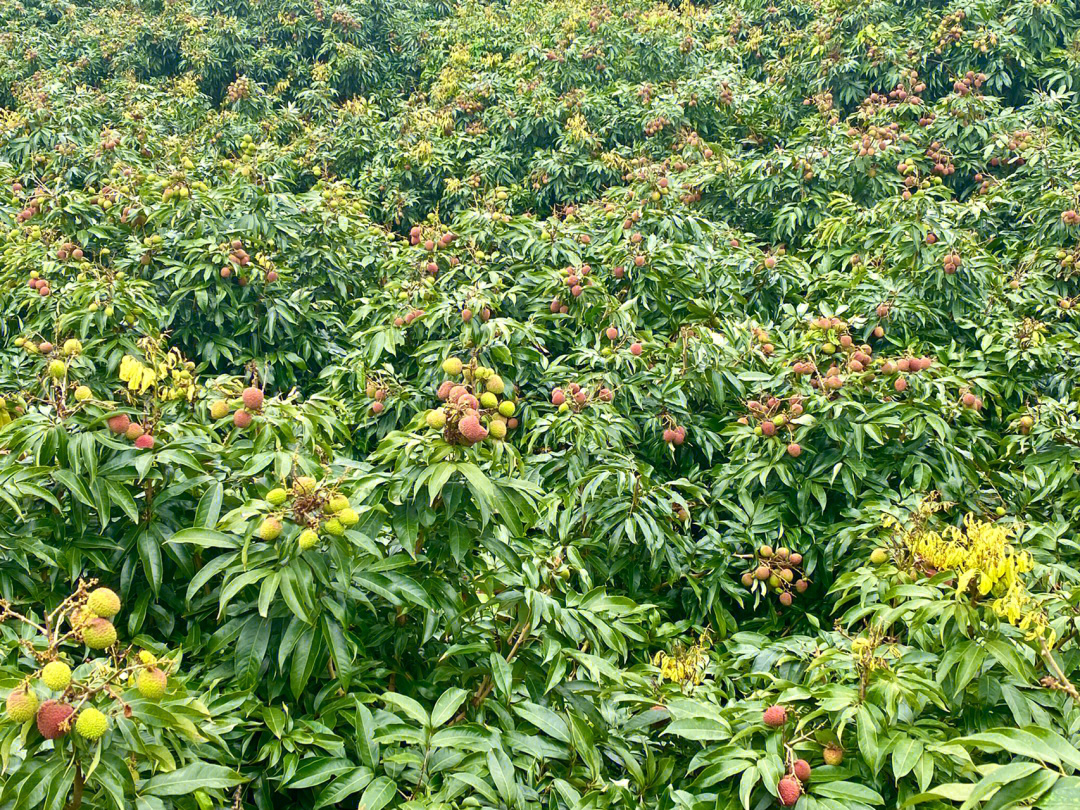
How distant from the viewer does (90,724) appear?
1.15 metres

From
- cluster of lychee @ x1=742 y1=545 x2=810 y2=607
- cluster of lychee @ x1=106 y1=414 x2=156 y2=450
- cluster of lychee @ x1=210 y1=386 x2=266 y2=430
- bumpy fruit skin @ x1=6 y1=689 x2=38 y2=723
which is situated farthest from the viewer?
cluster of lychee @ x1=742 y1=545 x2=810 y2=607

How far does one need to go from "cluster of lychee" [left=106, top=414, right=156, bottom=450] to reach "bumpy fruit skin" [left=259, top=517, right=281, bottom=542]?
472 millimetres

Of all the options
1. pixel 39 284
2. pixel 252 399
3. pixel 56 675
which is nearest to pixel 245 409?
pixel 252 399

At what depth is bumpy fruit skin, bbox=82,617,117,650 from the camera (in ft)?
4.06

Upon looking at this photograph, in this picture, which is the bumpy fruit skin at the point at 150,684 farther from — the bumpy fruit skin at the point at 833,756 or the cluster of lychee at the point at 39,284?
the cluster of lychee at the point at 39,284

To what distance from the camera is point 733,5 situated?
9.09 m

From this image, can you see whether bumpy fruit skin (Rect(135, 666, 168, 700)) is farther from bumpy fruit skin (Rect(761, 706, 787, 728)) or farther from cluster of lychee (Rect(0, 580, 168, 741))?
bumpy fruit skin (Rect(761, 706, 787, 728))

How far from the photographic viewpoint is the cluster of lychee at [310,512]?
1.61m

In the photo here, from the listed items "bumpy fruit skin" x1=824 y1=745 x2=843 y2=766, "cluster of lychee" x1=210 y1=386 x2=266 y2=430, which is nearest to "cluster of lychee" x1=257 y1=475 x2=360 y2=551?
"cluster of lychee" x1=210 y1=386 x2=266 y2=430

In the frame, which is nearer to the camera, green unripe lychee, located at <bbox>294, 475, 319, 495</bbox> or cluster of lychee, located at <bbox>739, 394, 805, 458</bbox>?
green unripe lychee, located at <bbox>294, 475, 319, 495</bbox>

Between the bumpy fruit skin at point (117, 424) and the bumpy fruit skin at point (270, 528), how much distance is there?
543mm

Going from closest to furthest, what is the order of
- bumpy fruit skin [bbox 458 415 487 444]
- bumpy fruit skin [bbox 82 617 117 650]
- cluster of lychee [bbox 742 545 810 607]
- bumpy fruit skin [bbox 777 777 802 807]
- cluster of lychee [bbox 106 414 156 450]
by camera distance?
1. bumpy fruit skin [bbox 82 617 117 650]
2. bumpy fruit skin [bbox 777 777 802 807]
3. bumpy fruit skin [bbox 458 415 487 444]
4. cluster of lychee [bbox 106 414 156 450]
5. cluster of lychee [bbox 742 545 810 607]

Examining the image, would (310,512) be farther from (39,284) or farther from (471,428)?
(39,284)

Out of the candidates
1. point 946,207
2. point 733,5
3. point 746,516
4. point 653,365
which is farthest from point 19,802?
point 733,5
